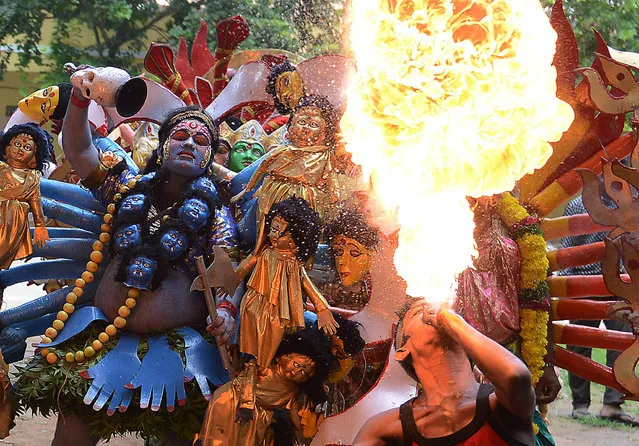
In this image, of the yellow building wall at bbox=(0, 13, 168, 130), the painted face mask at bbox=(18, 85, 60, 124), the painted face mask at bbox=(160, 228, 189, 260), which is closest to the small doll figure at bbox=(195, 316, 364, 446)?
the painted face mask at bbox=(160, 228, 189, 260)

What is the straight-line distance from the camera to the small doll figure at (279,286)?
4.02 meters

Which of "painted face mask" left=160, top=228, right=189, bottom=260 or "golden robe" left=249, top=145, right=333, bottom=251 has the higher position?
"golden robe" left=249, top=145, right=333, bottom=251

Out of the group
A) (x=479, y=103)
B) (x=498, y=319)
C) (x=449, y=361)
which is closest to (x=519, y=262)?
(x=498, y=319)

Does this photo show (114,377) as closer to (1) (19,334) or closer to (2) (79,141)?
(1) (19,334)

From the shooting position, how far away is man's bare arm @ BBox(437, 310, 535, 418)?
268cm

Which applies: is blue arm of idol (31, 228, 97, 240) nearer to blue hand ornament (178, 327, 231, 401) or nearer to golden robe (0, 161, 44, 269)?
golden robe (0, 161, 44, 269)

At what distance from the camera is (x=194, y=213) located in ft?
14.3

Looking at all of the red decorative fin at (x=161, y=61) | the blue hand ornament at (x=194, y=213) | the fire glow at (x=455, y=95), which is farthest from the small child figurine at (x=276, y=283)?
the red decorative fin at (x=161, y=61)

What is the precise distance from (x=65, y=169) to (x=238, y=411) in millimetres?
2712

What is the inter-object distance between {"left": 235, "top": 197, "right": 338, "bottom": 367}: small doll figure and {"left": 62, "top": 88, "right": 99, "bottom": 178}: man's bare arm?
1.09m

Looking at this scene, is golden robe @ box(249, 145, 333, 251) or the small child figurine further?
golden robe @ box(249, 145, 333, 251)

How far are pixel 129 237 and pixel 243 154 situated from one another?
3.66 ft

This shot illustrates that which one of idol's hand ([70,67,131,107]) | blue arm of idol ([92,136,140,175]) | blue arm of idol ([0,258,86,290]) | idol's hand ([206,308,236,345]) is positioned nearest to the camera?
idol's hand ([206,308,236,345])

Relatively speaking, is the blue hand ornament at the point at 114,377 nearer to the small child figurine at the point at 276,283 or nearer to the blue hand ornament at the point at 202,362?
the blue hand ornament at the point at 202,362
